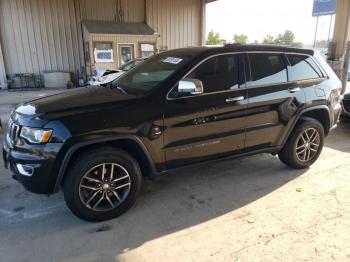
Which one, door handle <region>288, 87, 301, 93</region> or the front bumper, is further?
door handle <region>288, 87, 301, 93</region>

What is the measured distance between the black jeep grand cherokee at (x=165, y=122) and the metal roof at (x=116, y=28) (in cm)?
1024

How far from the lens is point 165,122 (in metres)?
3.08

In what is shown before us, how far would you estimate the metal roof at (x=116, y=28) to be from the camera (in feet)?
43.5

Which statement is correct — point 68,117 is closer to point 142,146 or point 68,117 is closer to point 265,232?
point 142,146

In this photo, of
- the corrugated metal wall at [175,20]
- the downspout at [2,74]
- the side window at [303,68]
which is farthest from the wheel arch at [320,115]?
the corrugated metal wall at [175,20]

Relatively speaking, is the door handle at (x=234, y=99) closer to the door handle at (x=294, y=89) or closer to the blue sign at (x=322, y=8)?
the door handle at (x=294, y=89)

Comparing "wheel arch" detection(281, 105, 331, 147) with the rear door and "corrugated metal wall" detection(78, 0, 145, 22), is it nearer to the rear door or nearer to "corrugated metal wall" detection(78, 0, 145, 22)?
the rear door

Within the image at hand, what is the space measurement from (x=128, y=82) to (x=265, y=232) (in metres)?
2.32

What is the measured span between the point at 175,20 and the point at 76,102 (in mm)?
14659

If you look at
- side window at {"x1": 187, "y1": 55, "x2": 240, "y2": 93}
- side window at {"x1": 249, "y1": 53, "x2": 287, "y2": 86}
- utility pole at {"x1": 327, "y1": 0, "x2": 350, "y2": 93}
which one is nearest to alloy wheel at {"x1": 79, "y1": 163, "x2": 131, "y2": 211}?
side window at {"x1": 187, "y1": 55, "x2": 240, "y2": 93}

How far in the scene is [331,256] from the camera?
2521 mm

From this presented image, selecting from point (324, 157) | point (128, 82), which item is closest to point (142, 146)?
point (128, 82)

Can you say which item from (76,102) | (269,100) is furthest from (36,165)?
(269,100)

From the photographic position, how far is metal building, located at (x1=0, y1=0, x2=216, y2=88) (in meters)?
12.8
